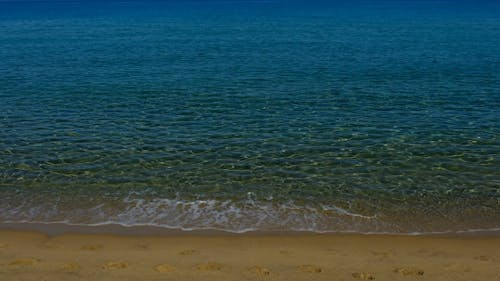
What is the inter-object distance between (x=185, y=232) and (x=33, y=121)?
15411mm

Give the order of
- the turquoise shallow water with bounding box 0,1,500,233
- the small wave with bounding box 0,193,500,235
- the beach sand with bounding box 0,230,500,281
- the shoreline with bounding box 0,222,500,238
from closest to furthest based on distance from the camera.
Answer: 1. the beach sand with bounding box 0,230,500,281
2. the shoreline with bounding box 0,222,500,238
3. the small wave with bounding box 0,193,500,235
4. the turquoise shallow water with bounding box 0,1,500,233

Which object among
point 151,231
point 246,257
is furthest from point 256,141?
point 246,257

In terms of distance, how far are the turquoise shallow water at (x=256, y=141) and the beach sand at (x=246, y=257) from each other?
1.00m

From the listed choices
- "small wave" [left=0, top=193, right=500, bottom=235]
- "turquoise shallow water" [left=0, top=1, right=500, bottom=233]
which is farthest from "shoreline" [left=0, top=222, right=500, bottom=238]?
"turquoise shallow water" [left=0, top=1, right=500, bottom=233]

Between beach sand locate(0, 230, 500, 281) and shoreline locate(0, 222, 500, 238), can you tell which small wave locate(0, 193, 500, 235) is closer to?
shoreline locate(0, 222, 500, 238)

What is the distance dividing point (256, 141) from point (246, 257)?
35.7 feet

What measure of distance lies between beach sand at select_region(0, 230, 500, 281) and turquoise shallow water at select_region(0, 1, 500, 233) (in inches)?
39.3

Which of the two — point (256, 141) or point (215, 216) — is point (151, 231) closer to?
point (215, 216)

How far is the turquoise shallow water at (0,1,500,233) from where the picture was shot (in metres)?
17.6

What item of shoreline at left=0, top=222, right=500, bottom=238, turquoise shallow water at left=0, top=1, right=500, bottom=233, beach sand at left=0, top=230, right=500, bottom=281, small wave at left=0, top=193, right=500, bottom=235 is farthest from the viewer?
turquoise shallow water at left=0, top=1, right=500, bottom=233

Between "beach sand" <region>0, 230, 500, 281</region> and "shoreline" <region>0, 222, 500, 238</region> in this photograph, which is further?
"shoreline" <region>0, 222, 500, 238</region>

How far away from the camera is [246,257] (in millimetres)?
13875

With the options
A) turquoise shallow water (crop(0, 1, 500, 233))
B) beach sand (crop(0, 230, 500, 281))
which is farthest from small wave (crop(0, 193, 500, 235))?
beach sand (crop(0, 230, 500, 281))

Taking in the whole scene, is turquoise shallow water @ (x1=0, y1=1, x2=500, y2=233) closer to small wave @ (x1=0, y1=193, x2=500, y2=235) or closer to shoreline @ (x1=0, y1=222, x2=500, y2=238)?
small wave @ (x1=0, y1=193, x2=500, y2=235)
